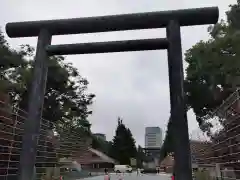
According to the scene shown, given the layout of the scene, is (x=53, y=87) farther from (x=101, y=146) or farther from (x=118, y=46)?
(x=101, y=146)

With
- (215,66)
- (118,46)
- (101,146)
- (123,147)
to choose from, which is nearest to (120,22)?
(118,46)

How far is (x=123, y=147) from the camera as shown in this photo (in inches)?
3039

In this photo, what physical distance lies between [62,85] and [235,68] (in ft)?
55.7

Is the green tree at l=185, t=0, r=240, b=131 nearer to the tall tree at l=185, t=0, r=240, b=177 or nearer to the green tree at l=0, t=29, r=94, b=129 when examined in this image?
the tall tree at l=185, t=0, r=240, b=177

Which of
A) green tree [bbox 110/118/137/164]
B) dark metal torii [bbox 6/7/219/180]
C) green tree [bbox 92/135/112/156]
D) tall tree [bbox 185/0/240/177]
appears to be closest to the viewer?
dark metal torii [bbox 6/7/219/180]

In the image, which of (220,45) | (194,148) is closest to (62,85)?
(220,45)

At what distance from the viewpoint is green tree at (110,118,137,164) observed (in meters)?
76.6

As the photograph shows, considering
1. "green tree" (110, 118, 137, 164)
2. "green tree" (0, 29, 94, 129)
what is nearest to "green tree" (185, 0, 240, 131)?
"green tree" (0, 29, 94, 129)

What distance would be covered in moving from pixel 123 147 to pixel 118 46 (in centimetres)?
7270

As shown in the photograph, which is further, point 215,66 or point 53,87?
point 53,87

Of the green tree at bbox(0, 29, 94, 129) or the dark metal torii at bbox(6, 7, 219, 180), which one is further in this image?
the green tree at bbox(0, 29, 94, 129)

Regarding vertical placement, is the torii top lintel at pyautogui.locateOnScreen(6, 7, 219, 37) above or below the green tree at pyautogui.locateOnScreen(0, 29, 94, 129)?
below

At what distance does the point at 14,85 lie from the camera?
90.0 ft

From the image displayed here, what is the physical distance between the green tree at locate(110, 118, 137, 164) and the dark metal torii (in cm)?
7162
